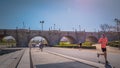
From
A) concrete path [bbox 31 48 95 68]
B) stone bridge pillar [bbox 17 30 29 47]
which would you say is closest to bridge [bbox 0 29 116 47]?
stone bridge pillar [bbox 17 30 29 47]

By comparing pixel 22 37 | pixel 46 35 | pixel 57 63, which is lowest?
pixel 57 63

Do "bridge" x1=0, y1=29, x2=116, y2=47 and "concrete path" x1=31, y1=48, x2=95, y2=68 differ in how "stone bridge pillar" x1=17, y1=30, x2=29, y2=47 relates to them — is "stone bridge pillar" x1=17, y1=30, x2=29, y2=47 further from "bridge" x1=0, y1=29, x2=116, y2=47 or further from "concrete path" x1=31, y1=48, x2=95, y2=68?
"concrete path" x1=31, y1=48, x2=95, y2=68

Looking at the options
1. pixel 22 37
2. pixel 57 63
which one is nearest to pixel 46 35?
pixel 22 37

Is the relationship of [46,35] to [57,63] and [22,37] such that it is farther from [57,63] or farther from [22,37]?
[57,63]

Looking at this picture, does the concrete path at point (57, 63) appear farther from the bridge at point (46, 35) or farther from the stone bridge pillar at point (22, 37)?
the stone bridge pillar at point (22, 37)

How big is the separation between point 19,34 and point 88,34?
35.5m

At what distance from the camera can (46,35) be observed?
3777 inches

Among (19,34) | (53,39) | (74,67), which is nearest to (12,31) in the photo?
(19,34)

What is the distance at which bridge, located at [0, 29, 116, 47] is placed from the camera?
89.5 meters

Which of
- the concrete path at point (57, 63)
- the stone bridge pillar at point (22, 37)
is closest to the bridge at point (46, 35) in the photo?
the stone bridge pillar at point (22, 37)

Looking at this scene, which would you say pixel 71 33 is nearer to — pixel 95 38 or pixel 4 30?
pixel 95 38

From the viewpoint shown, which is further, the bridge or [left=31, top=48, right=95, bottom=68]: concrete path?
the bridge

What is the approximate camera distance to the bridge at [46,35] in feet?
294

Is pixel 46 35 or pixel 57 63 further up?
pixel 46 35
